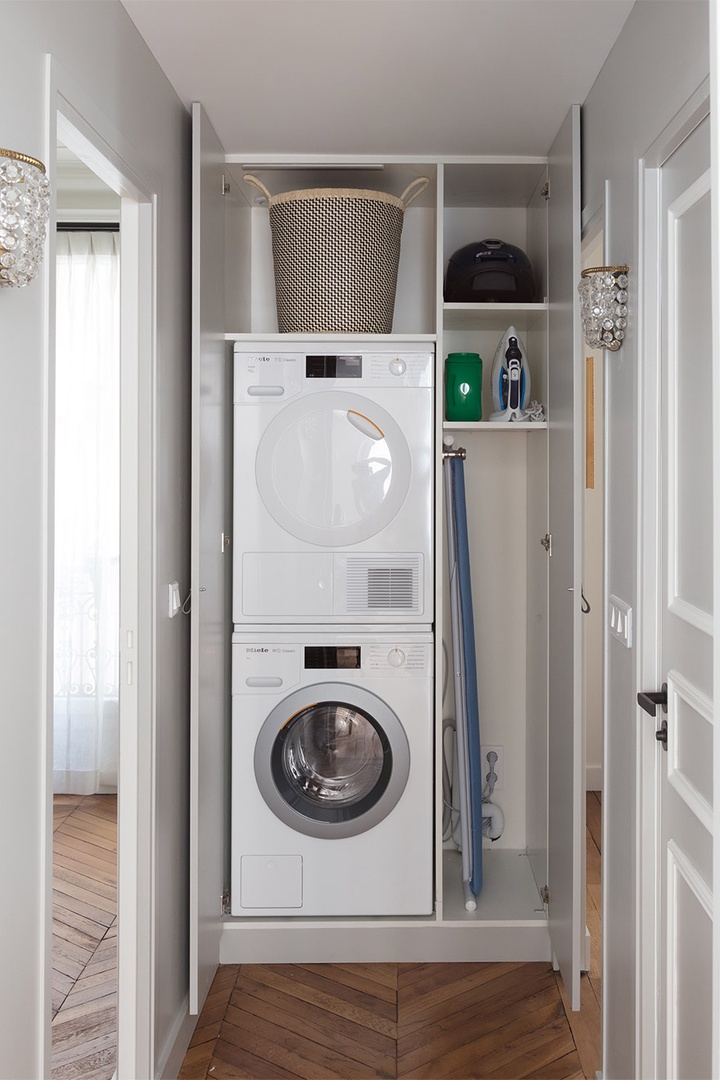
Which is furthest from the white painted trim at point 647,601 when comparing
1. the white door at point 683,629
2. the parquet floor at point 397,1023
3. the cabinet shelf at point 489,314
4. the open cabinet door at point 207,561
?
the open cabinet door at point 207,561

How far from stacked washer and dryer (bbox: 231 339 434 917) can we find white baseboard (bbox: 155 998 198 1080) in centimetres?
39

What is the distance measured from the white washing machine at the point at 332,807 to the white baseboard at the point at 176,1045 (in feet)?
1.28

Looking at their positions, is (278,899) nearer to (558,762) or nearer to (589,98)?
(558,762)

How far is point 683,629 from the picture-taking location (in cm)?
163

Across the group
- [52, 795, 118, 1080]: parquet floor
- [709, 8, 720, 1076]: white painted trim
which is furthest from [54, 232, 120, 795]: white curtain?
[709, 8, 720, 1076]: white painted trim

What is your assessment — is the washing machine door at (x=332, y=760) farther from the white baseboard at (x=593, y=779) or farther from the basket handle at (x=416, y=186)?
the basket handle at (x=416, y=186)

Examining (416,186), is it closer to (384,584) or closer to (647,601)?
(384,584)

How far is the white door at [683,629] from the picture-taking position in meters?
1.51

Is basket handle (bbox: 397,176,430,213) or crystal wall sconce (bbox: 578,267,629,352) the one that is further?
basket handle (bbox: 397,176,430,213)

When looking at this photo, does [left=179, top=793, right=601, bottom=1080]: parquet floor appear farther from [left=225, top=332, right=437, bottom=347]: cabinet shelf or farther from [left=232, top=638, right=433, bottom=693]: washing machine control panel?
[left=225, top=332, right=437, bottom=347]: cabinet shelf

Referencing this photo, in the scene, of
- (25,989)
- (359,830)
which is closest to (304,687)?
(359,830)

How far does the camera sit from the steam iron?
2807mm

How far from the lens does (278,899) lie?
2707mm

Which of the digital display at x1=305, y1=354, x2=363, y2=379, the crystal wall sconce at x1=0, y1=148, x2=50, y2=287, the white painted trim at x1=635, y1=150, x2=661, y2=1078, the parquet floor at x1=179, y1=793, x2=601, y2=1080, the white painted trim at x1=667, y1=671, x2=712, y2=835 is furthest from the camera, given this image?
the digital display at x1=305, y1=354, x2=363, y2=379
